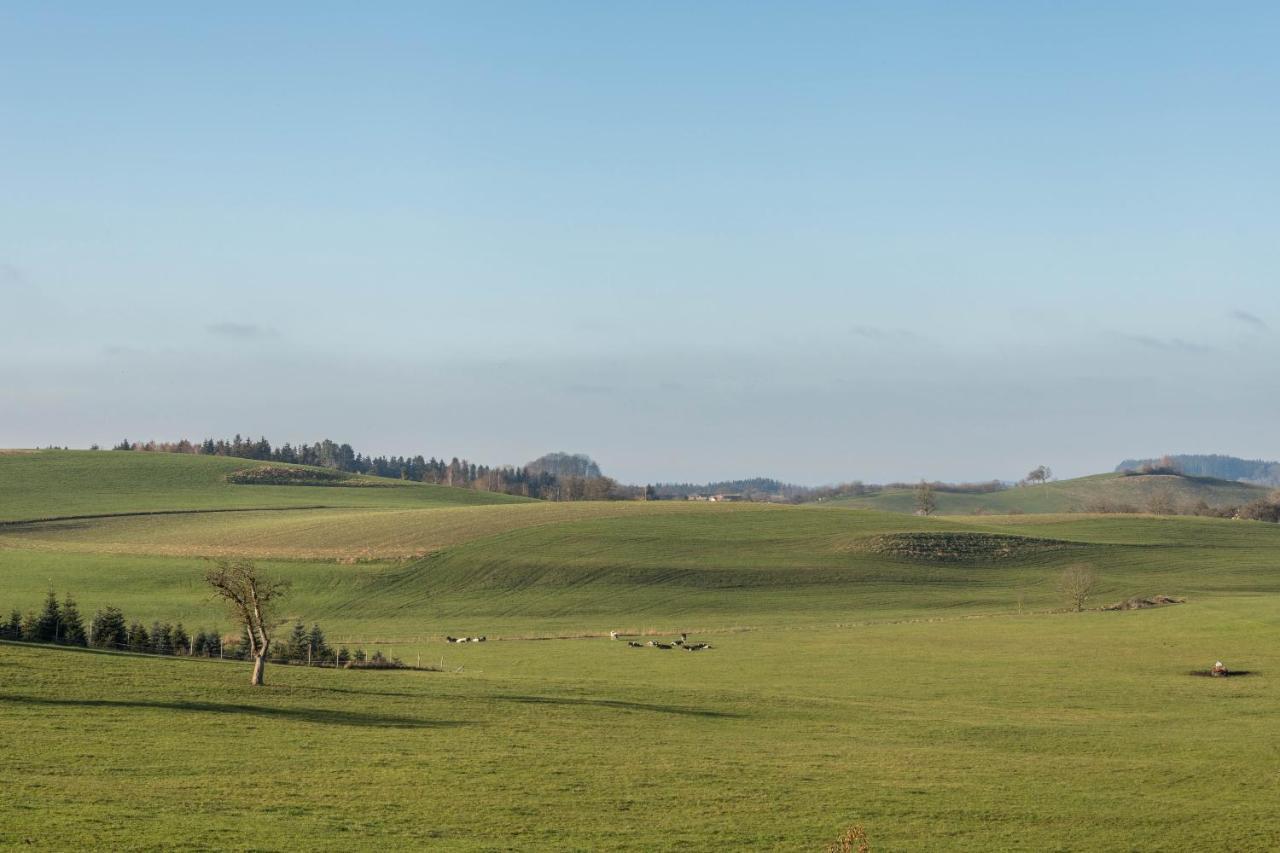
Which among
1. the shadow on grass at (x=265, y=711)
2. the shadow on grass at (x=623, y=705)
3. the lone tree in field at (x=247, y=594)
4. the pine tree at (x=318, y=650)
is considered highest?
the lone tree in field at (x=247, y=594)

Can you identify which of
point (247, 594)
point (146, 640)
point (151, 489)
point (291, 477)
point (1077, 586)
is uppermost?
point (291, 477)

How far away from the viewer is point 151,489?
150250 mm

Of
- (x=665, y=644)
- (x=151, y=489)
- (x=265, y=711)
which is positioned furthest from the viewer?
(x=151, y=489)

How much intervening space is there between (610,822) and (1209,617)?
2143 inches

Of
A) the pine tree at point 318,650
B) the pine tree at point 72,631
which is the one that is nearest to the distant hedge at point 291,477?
the pine tree at point 72,631

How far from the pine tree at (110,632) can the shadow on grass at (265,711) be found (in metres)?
23.4

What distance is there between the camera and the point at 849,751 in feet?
104

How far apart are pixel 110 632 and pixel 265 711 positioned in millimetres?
25631

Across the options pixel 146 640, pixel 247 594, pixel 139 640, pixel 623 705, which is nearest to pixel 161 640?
pixel 146 640

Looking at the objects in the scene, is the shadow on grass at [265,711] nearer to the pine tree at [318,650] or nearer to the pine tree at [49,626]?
the pine tree at [318,650]

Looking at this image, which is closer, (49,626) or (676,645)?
(49,626)

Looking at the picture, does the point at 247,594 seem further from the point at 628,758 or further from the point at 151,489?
the point at 151,489

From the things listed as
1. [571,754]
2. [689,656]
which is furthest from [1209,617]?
[571,754]

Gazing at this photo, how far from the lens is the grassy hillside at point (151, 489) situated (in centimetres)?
13412
